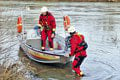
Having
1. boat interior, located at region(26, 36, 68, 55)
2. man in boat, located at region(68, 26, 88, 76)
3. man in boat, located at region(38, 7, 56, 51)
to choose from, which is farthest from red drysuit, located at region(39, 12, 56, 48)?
man in boat, located at region(68, 26, 88, 76)

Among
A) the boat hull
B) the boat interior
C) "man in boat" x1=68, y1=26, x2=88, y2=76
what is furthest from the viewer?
the boat interior

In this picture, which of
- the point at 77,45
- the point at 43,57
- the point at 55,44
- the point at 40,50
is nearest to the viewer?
the point at 77,45

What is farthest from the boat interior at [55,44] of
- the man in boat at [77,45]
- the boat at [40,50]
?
the man in boat at [77,45]

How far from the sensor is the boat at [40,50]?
11.6m

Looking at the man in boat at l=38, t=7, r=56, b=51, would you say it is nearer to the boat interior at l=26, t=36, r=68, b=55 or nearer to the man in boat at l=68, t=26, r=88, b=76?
the boat interior at l=26, t=36, r=68, b=55

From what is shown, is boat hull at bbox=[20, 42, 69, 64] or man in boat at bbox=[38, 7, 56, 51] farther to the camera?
man in boat at bbox=[38, 7, 56, 51]

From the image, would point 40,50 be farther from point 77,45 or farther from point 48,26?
point 77,45

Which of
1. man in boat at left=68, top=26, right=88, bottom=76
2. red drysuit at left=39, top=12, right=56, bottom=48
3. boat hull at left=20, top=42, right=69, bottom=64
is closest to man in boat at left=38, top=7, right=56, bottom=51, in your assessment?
red drysuit at left=39, top=12, right=56, bottom=48

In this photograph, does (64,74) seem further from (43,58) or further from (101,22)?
(101,22)

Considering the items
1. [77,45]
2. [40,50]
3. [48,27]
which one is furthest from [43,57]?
[77,45]

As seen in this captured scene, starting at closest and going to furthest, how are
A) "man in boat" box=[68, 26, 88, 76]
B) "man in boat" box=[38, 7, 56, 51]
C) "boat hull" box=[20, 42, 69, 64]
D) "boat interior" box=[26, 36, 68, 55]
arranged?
"man in boat" box=[68, 26, 88, 76], "boat hull" box=[20, 42, 69, 64], "man in boat" box=[38, 7, 56, 51], "boat interior" box=[26, 36, 68, 55]

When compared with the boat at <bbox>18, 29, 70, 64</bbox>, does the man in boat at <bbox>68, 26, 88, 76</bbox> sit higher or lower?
higher

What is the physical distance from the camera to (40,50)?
12461 mm

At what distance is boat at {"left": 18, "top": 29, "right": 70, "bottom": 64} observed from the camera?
11.6 meters
